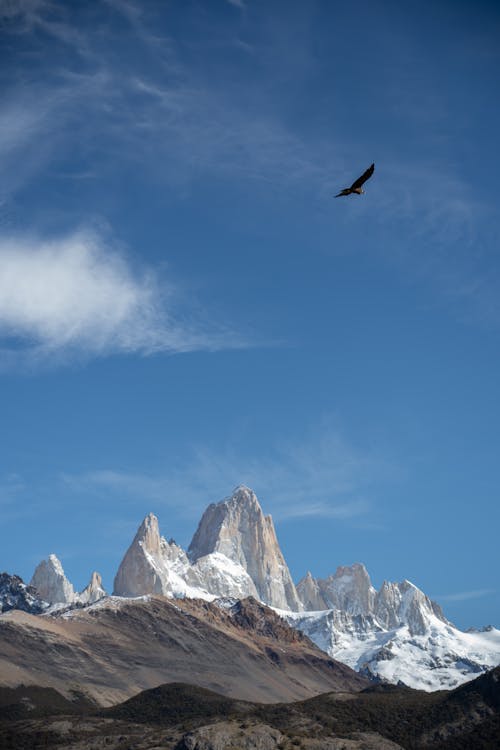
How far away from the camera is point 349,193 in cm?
8594
